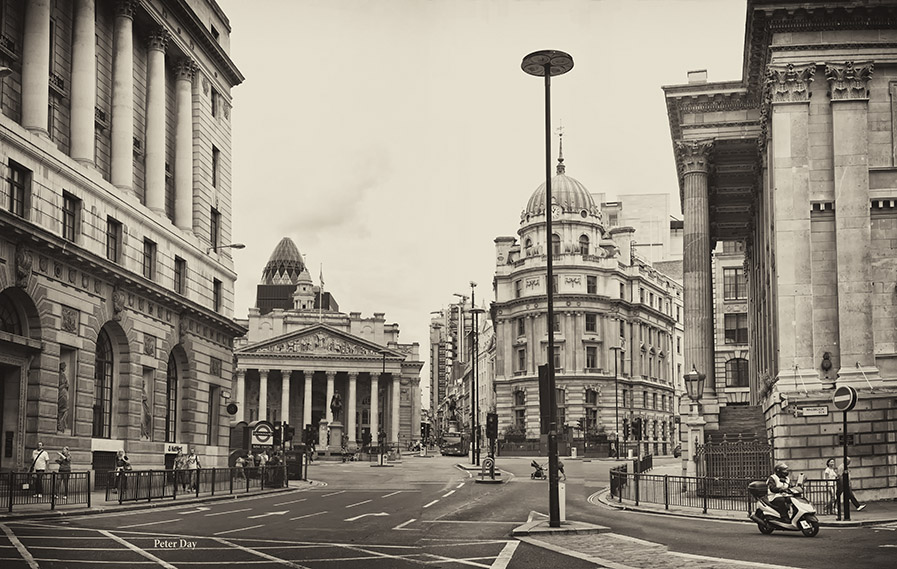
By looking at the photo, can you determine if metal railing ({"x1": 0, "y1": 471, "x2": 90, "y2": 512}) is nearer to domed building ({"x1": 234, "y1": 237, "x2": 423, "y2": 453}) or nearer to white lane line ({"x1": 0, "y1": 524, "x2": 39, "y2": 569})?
white lane line ({"x1": 0, "y1": 524, "x2": 39, "y2": 569})

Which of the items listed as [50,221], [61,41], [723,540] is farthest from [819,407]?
[61,41]

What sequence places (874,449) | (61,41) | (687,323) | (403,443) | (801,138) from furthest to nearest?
(403,443), (687,323), (61,41), (801,138), (874,449)

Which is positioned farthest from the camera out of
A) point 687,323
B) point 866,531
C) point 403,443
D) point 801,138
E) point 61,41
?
point 403,443

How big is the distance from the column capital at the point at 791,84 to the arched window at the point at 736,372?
170ft

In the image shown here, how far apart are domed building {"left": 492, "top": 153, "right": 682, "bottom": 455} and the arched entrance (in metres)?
79.3

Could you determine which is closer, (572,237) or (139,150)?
(139,150)

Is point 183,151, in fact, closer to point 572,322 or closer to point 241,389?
point 572,322

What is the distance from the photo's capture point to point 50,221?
3647 centimetres

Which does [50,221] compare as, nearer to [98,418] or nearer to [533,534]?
[98,418]

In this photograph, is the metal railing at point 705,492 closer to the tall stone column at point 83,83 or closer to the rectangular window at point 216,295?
the tall stone column at point 83,83

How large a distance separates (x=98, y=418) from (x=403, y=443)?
114m

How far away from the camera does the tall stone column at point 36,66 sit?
3650 centimetres

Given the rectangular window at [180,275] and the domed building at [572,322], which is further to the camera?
the domed building at [572,322]

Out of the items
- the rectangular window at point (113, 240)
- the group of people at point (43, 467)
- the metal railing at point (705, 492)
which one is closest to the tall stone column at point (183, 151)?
the rectangular window at point (113, 240)
